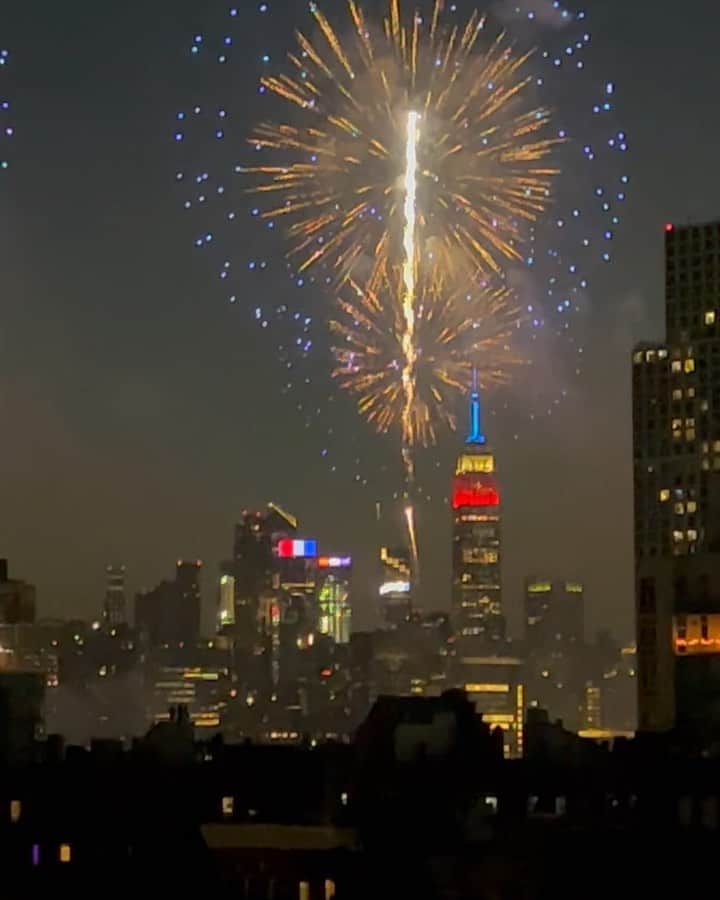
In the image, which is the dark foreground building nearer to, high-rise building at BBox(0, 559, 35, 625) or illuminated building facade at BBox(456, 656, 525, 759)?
high-rise building at BBox(0, 559, 35, 625)

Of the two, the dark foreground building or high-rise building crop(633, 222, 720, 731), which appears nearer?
the dark foreground building

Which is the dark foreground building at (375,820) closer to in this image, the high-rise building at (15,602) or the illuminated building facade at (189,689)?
the high-rise building at (15,602)

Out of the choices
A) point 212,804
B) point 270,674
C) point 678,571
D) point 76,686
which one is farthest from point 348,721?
point 212,804

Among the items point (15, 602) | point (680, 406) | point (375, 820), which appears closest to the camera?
point (375, 820)

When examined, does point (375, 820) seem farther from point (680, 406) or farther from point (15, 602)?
point (680, 406)

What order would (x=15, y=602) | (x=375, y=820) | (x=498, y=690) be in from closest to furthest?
(x=375, y=820), (x=15, y=602), (x=498, y=690)

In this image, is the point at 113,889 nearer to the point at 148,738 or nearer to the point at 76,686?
the point at 148,738

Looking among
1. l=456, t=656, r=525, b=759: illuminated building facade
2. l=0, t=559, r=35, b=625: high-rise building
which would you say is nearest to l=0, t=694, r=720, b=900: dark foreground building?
l=0, t=559, r=35, b=625: high-rise building

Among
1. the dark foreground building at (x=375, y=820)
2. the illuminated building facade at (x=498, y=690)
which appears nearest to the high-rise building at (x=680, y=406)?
the illuminated building facade at (x=498, y=690)

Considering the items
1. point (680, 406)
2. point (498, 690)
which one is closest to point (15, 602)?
point (680, 406)

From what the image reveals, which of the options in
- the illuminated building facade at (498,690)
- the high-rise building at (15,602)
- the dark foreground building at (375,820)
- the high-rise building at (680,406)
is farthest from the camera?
the illuminated building facade at (498,690)
